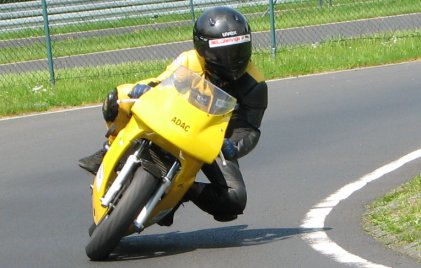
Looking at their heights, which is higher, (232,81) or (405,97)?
(232,81)

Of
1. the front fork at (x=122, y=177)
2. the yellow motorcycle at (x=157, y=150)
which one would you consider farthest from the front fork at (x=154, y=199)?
the front fork at (x=122, y=177)

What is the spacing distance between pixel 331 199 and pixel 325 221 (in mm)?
862

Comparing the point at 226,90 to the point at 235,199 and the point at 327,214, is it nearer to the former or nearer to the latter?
the point at 235,199

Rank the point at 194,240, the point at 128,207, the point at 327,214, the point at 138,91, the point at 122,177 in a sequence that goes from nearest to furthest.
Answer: the point at 128,207
the point at 122,177
the point at 138,91
the point at 194,240
the point at 327,214

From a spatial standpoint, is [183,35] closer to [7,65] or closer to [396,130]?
[7,65]

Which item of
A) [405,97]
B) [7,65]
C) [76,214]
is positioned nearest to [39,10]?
[7,65]

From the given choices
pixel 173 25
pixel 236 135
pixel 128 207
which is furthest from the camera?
pixel 173 25

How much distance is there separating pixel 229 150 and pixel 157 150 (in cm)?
49

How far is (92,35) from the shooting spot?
931 inches

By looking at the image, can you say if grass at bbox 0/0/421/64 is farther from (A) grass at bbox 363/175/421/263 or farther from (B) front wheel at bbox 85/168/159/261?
(B) front wheel at bbox 85/168/159/261

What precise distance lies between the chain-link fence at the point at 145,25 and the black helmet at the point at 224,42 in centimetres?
1341

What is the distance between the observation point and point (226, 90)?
789 centimetres

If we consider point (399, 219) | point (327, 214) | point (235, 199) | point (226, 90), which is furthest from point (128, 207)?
point (327, 214)

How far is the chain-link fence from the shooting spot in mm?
21875
